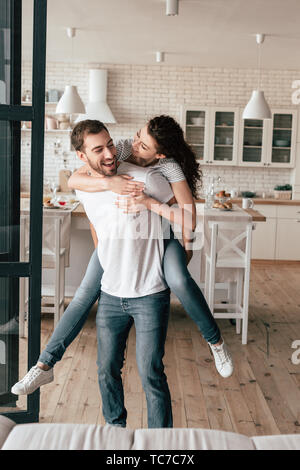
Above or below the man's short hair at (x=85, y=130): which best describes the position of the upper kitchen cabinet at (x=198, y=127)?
above

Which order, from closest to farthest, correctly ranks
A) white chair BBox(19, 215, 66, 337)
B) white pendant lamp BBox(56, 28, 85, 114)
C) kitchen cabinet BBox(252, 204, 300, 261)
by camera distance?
white chair BBox(19, 215, 66, 337), white pendant lamp BBox(56, 28, 85, 114), kitchen cabinet BBox(252, 204, 300, 261)

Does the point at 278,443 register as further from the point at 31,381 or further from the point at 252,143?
the point at 252,143

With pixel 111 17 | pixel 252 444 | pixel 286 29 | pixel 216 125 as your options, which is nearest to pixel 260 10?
pixel 286 29

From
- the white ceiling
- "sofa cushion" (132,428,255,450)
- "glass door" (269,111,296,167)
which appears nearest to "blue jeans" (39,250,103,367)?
"sofa cushion" (132,428,255,450)

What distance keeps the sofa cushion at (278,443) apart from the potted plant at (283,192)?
23.0 feet

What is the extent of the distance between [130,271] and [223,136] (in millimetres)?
6189

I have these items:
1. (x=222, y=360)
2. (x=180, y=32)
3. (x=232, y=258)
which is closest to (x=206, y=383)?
(x=222, y=360)

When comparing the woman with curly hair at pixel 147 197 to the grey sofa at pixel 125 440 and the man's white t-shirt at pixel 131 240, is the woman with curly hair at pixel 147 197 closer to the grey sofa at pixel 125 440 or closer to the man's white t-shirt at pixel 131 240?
the man's white t-shirt at pixel 131 240

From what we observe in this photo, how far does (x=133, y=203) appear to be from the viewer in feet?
7.22

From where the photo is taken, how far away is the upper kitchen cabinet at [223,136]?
8.02 meters

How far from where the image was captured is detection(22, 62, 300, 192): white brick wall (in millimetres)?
8164

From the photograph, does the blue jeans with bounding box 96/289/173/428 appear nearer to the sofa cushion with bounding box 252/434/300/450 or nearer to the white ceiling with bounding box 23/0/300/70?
the sofa cushion with bounding box 252/434/300/450

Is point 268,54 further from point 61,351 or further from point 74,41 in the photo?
point 61,351

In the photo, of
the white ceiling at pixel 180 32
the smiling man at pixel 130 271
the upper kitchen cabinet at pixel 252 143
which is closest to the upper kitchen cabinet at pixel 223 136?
the upper kitchen cabinet at pixel 252 143
